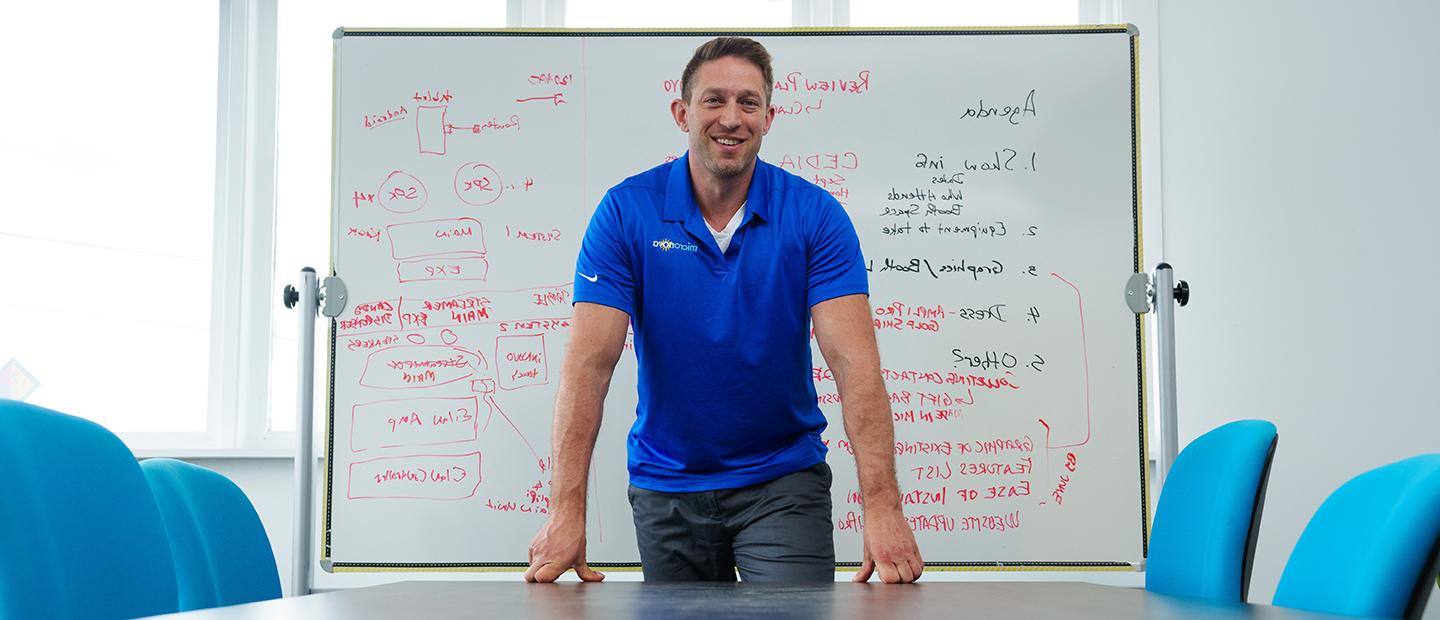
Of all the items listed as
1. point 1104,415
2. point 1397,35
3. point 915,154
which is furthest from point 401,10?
point 1397,35

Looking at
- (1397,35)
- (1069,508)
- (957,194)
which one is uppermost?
(1397,35)

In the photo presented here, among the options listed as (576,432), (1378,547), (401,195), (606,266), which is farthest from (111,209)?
(1378,547)

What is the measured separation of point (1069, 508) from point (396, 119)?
1.97 metres

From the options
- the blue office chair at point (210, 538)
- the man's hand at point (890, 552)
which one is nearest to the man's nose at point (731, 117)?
the man's hand at point (890, 552)

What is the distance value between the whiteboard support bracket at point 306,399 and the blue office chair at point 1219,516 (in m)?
2.01

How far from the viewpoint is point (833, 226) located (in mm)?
2002

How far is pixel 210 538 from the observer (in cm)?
159

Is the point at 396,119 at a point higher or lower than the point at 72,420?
higher

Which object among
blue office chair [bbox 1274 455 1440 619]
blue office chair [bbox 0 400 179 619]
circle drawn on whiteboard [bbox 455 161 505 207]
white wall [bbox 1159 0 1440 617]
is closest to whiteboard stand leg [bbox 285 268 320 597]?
circle drawn on whiteboard [bbox 455 161 505 207]

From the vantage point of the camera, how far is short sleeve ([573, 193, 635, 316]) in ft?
6.41

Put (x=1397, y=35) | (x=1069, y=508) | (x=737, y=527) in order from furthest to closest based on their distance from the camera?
(x=1397, y=35) < (x=1069, y=508) < (x=737, y=527)

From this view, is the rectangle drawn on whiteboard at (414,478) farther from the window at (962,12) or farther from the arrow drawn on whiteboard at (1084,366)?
the window at (962,12)

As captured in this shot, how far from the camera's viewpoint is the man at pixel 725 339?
6.27 ft

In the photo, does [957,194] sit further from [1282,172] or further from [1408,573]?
[1408,573]
